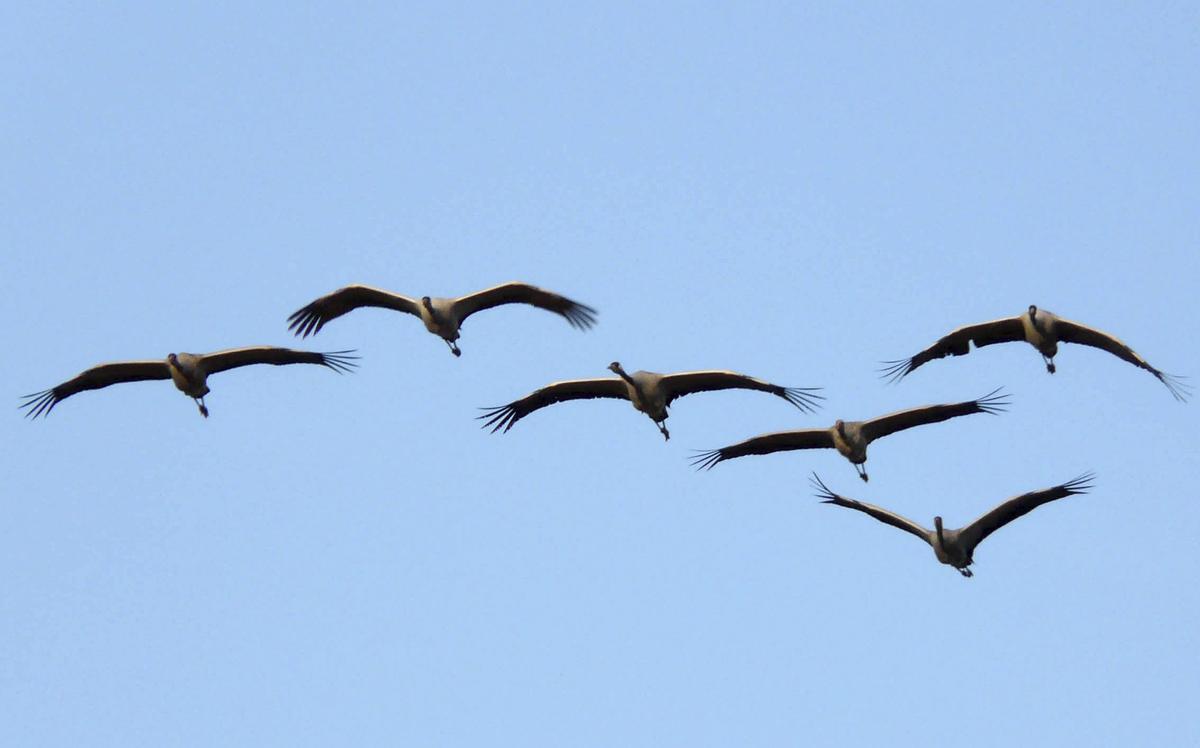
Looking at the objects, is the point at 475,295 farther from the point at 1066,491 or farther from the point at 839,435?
the point at 1066,491

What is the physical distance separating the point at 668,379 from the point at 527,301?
2463mm

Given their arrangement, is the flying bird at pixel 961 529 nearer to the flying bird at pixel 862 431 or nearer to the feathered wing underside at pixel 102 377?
the flying bird at pixel 862 431

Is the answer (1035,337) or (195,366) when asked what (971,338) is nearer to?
(1035,337)

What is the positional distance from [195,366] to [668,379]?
23.2 feet

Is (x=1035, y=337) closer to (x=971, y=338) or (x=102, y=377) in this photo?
(x=971, y=338)

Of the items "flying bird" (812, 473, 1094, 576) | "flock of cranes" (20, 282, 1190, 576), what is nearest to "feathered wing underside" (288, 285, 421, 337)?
"flock of cranes" (20, 282, 1190, 576)

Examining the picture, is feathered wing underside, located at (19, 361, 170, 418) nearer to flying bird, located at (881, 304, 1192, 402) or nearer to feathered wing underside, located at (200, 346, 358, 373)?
feathered wing underside, located at (200, 346, 358, 373)

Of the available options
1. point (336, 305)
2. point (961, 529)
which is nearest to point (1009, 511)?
point (961, 529)

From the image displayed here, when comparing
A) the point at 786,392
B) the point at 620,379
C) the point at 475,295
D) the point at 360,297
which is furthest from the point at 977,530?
the point at 360,297

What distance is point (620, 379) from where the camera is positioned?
95.3 ft

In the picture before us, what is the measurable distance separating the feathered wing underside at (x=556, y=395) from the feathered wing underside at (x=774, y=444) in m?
1.86

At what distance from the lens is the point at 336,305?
3039 centimetres

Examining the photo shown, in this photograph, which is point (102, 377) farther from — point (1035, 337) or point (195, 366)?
point (1035, 337)

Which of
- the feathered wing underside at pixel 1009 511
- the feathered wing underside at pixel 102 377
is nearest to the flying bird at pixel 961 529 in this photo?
the feathered wing underside at pixel 1009 511
